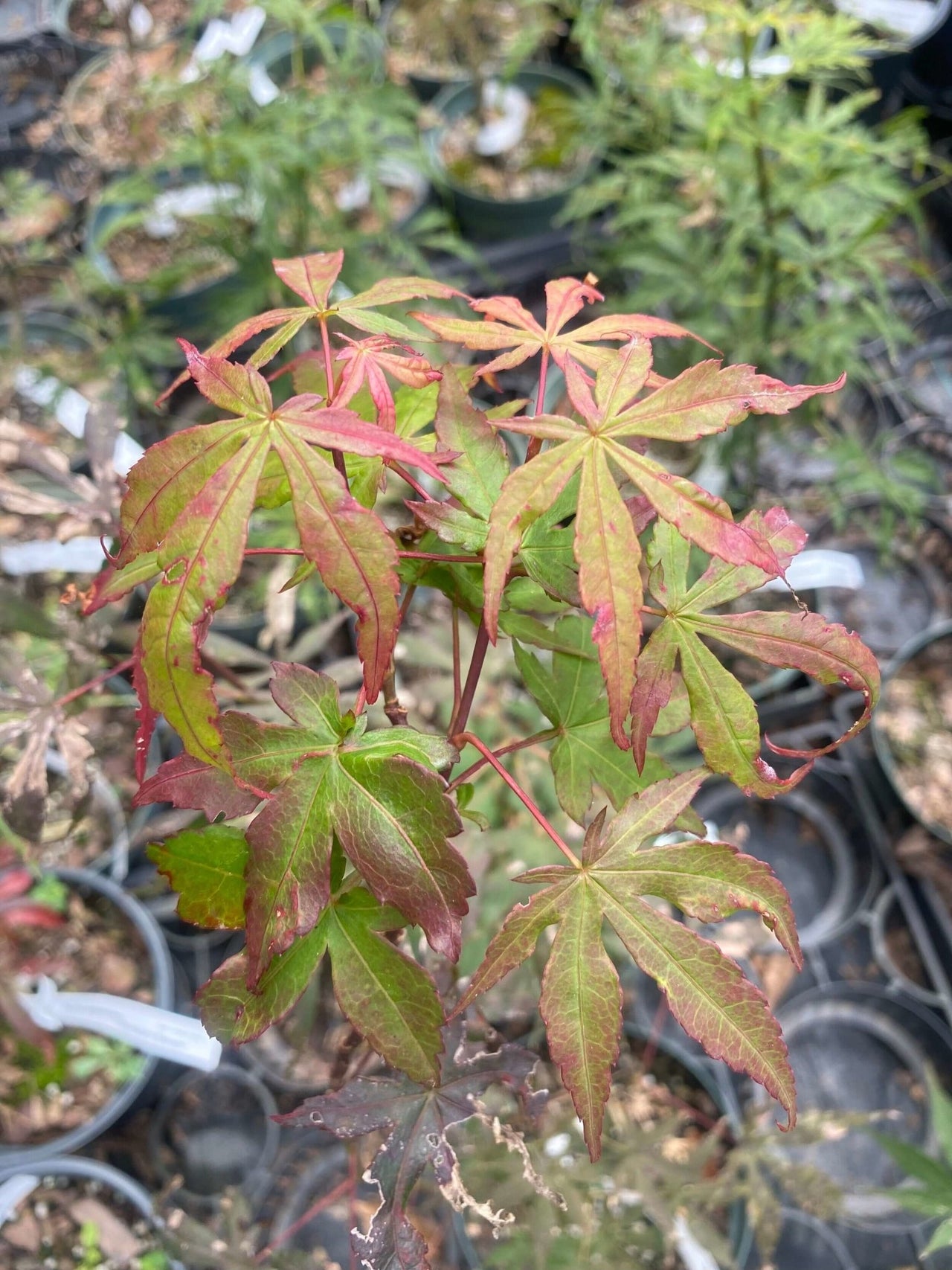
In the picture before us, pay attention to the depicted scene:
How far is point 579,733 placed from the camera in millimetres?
691

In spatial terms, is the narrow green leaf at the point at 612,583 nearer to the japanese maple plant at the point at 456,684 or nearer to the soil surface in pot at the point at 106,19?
the japanese maple plant at the point at 456,684

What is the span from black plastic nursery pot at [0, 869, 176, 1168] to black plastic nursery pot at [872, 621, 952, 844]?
1.14m

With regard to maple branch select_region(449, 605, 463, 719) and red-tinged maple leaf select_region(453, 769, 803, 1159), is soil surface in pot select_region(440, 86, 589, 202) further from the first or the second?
red-tinged maple leaf select_region(453, 769, 803, 1159)

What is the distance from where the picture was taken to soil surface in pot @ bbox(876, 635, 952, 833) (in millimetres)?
1574

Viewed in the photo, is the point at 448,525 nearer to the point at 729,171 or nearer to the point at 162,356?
the point at 729,171

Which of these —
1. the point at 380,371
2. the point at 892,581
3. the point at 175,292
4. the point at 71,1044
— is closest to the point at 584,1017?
the point at 380,371

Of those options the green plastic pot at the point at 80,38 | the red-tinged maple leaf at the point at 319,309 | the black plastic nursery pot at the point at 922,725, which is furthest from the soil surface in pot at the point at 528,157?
the red-tinged maple leaf at the point at 319,309

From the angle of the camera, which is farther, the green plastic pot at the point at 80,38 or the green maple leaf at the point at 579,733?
the green plastic pot at the point at 80,38

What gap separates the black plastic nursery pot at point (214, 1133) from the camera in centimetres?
131

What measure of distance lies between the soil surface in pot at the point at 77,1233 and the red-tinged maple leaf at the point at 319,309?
1.05m

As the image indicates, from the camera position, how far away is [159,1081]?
1.37 m

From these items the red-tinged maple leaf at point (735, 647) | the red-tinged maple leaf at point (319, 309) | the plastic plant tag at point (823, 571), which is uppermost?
the red-tinged maple leaf at point (319, 309)

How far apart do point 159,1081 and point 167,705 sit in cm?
110

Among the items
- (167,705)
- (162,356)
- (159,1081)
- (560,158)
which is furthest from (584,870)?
(560,158)
